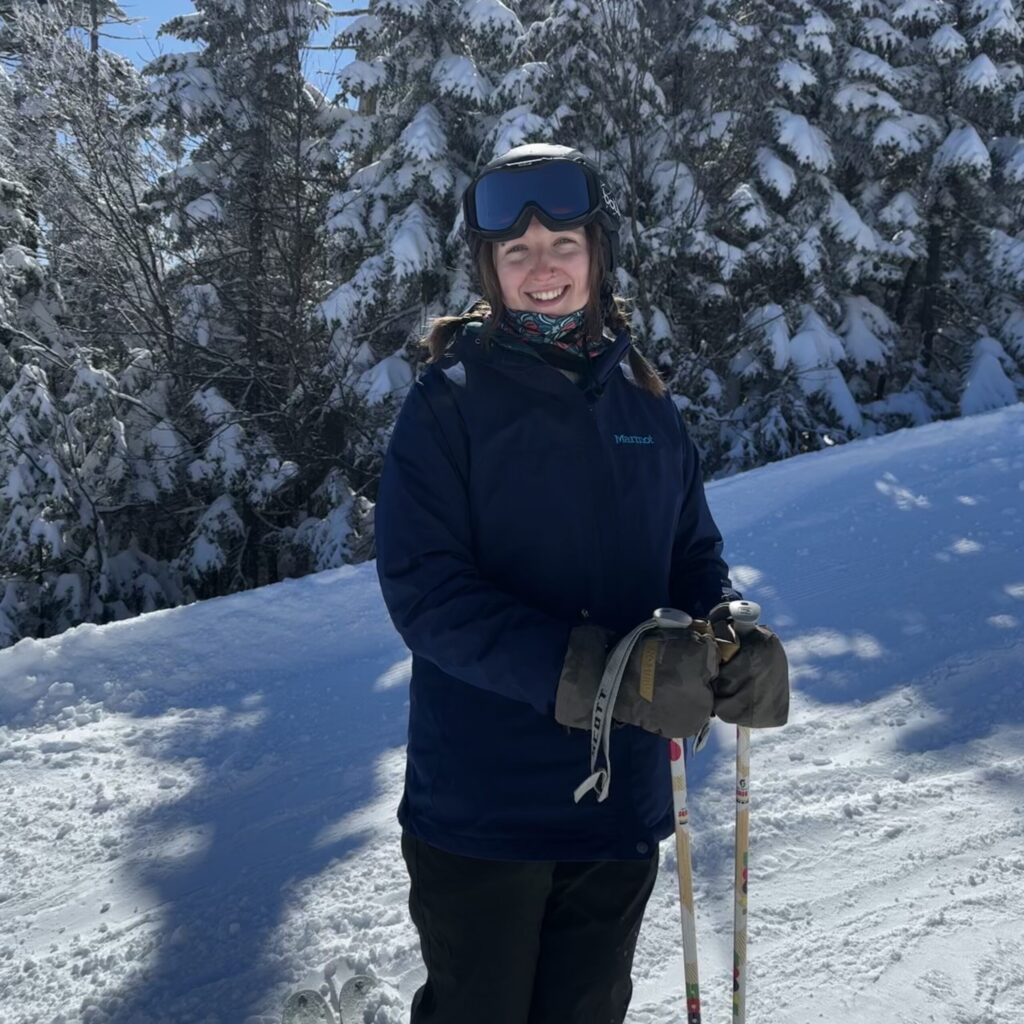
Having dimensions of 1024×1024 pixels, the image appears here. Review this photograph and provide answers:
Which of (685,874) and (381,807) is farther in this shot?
(381,807)

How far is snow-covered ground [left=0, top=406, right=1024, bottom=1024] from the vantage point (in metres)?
2.61

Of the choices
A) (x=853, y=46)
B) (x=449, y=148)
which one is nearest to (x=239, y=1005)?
(x=449, y=148)

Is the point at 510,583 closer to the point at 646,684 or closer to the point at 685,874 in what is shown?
the point at 646,684

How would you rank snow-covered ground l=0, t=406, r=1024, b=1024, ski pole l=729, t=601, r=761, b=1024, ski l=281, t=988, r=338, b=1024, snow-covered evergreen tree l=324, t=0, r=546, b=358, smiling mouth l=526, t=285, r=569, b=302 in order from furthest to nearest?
1. snow-covered evergreen tree l=324, t=0, r=546, b=358
2. snow-covered ground l=0, t=406, r=1024, b=1024
3. ski l=281, t=988, r=338, b=1024
4. ski pole l=729, t=601, r=761, b=1024
5. smiling mouth l=526, t=285, r=569, b=302

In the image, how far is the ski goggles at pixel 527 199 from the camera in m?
1.73

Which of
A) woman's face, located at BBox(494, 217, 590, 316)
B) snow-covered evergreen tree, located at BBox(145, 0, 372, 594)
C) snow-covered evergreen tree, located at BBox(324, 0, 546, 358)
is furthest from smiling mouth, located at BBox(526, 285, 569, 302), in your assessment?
snow-covered evergreen tree, located at BBox(145, 0, 372, 594)

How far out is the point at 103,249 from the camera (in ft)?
41.2

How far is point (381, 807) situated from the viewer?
11.7 ft

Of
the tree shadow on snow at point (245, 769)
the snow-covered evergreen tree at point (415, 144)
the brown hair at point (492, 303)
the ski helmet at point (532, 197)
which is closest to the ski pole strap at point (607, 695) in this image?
the brown hair at point (492, 303)

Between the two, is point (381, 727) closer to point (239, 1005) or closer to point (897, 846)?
point (239, 1005)

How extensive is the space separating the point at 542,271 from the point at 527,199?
0.47 ft

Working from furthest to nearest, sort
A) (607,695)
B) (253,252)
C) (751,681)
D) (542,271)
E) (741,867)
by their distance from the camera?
(253,252)
(741,867)
(542,271)
(751,681)
(607,695)

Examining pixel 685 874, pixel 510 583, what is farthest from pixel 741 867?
pixel 510 583

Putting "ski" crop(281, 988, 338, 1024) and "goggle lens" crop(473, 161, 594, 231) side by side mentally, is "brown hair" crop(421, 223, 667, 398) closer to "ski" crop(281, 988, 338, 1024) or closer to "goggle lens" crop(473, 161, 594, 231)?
"goggle lens" crop(473, 161, 594, 231)
